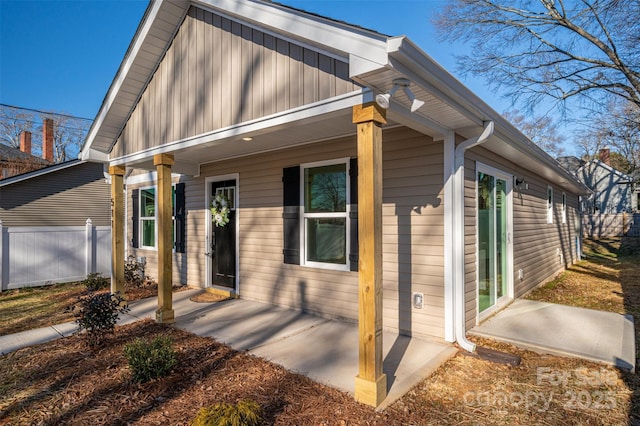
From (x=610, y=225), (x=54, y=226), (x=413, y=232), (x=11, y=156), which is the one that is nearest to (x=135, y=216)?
(x=54, y=226)

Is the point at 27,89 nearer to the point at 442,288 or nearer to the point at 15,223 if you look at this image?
the point at 15,223

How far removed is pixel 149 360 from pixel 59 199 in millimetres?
11192

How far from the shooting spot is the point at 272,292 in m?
5.46

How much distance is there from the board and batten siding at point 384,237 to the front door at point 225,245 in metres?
0.22

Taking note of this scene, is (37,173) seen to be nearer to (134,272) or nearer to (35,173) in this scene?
(35,173)

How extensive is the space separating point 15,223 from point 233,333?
33.8 ft

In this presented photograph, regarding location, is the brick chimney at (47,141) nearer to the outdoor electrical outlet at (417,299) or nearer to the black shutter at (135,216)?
the black shutter at (135,216)

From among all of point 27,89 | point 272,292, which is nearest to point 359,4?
point 272,292

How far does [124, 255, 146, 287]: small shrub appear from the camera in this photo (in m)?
7.30

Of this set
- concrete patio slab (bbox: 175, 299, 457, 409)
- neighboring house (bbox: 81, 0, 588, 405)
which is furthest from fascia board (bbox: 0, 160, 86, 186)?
concrete patio slab (bbox: 175, 299, 457, 409)

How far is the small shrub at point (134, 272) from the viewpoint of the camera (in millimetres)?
7297

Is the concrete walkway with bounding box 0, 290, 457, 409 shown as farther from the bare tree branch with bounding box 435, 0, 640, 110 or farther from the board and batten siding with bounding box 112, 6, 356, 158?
the bare tree branch with bounding box 435, 0, 640, 110

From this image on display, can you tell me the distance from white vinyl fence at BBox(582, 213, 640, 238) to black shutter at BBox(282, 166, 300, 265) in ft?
70.0

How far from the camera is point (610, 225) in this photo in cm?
1992
